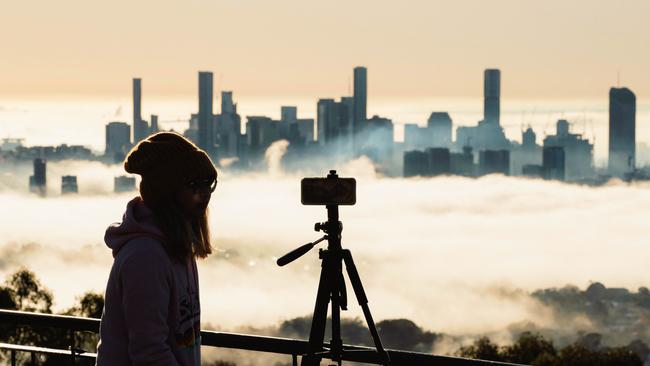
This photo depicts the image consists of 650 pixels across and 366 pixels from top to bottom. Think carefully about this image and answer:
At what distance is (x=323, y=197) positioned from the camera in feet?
17.2

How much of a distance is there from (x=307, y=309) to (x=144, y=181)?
565 feet

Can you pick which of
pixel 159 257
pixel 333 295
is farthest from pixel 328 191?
pixel 159 257

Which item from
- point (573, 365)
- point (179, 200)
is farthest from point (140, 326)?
point (573, 365)

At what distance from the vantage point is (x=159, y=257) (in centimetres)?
393

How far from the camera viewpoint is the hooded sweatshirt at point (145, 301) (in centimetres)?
391

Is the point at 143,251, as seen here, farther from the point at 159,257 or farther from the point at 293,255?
the point at 293,255

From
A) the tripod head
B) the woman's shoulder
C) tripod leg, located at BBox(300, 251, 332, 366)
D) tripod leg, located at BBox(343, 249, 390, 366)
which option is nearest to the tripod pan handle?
the tripod head

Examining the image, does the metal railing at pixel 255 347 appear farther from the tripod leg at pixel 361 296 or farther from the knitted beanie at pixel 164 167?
the knitted beanie at pixel 164 167

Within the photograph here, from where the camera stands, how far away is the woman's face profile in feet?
13.2

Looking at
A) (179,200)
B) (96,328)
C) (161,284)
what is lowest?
(96,328)

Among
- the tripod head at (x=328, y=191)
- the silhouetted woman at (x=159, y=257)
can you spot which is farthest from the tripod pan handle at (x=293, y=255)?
the silhouetted woman at (x=159, y=257)

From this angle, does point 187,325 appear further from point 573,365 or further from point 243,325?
point 243,325

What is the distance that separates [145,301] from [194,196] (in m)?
0.40

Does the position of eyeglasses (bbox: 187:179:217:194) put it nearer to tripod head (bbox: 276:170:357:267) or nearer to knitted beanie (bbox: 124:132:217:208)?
knitted beanie (bbox: 124:132:217:208)
